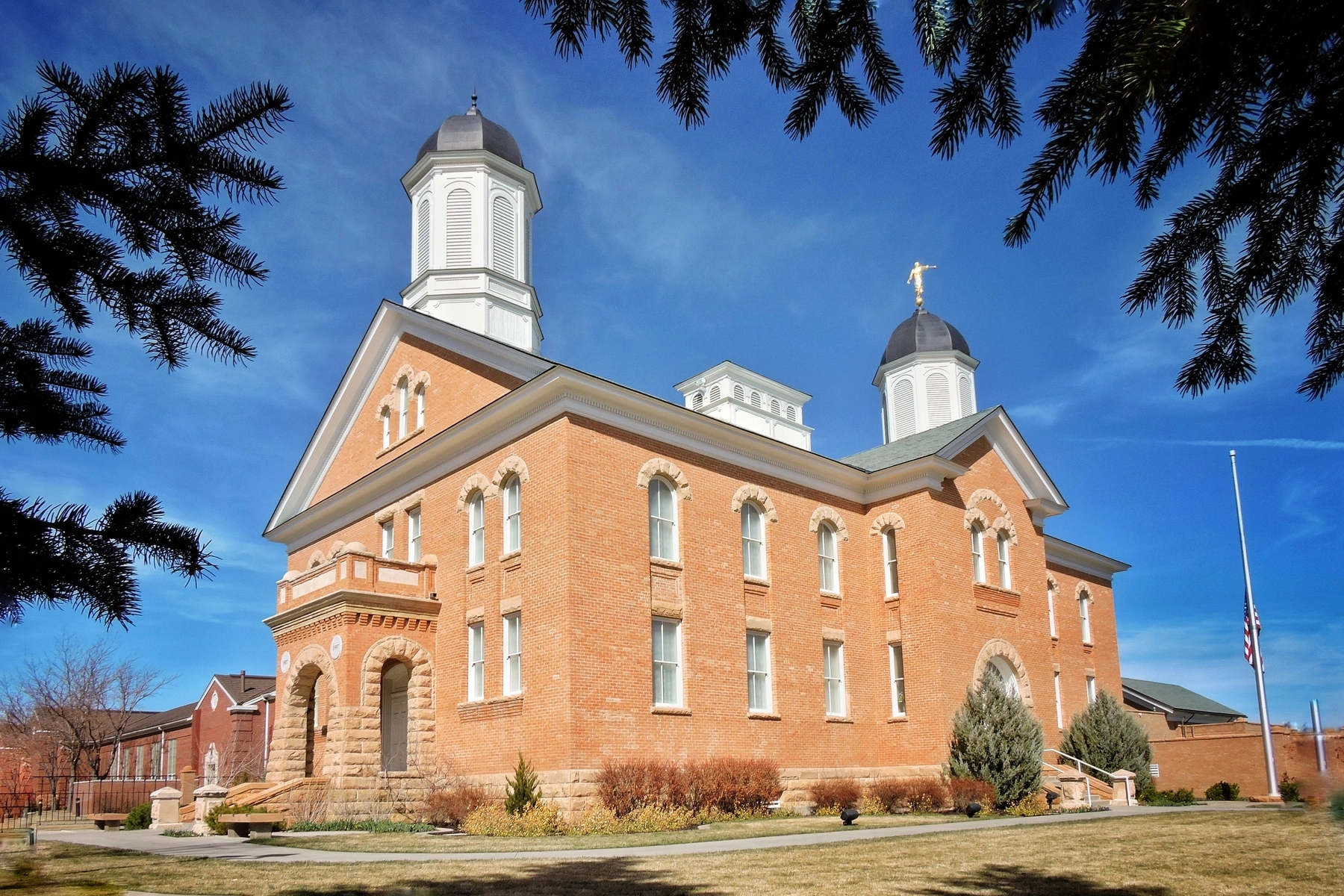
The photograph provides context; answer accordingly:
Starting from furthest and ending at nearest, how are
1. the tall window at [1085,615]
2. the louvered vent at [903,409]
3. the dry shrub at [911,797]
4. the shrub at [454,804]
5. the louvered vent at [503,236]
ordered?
1. the louvered vent at [903,409]
2. the tall window at [1085,615]
3. the louvered vent at [503,236]
4. the dry shrub at [911,797]
5. the shrub at [454,804]

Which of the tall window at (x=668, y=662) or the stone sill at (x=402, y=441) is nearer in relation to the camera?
the tall window at (x=668, y=662)

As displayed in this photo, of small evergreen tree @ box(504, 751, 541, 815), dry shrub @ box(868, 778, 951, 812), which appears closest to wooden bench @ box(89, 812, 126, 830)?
small evergreen tree @ box(504, 751, 541, 815)

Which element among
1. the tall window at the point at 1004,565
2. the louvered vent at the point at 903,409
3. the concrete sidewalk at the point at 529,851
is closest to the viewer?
the concrete sidewalk at the point at 529,851

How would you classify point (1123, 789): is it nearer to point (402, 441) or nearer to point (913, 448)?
point (913, 448)

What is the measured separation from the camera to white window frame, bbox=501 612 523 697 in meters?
22.5

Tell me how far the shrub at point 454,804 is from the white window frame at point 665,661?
13.4 feet

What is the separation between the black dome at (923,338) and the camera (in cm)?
3875

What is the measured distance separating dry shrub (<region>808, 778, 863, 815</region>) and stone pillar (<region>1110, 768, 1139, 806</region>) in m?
7.65

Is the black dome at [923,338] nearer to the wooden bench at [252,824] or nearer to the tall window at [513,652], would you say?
the tall window at [513,652]

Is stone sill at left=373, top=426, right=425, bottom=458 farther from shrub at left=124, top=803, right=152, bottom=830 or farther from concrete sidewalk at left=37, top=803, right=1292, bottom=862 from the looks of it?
concrete sidewalk at left=37, top=803, right=1292, bottom=862

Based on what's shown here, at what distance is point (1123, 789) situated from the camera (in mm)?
26828

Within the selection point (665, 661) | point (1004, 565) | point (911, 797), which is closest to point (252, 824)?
point (665, 661)

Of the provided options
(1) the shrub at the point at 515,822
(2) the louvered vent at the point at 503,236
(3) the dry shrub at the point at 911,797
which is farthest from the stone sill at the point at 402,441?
(3) the dry shrub at the point at 911,797

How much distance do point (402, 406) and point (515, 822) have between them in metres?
13.3
